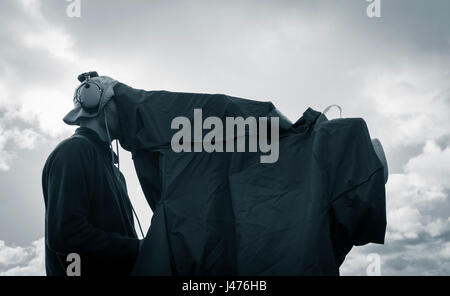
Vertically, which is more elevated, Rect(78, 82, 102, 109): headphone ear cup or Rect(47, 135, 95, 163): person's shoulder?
Rect(78, 82, 102, 109): headphone ear cup

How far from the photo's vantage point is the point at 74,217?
306cm

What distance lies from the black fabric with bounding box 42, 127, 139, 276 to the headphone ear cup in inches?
8.7

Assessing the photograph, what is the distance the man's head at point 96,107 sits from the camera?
3.47 m

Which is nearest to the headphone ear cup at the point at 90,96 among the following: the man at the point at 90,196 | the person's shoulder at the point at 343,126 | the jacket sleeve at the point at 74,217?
the man at the point at 90,196

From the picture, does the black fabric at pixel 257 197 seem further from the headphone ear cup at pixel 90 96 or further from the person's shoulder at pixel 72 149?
the person's shoulder at pixel 72 149

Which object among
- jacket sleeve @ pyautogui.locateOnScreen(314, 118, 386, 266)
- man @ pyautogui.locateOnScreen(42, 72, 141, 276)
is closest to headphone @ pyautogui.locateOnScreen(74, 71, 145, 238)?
man @ pyautogui.locateOnScreen(42, 72, 141, 276)

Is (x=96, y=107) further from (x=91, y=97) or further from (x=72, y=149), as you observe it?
(x=72, y=149)

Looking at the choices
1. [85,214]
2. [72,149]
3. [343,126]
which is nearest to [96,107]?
[72,149]

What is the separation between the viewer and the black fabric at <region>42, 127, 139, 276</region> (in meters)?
3.07

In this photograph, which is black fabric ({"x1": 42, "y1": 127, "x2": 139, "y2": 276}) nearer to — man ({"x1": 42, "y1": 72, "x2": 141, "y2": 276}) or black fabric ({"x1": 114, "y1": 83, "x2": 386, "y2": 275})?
man ({"x1": 42, "y1": 72, "x2": 141, "y2": 276})

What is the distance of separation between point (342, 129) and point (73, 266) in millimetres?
1956
